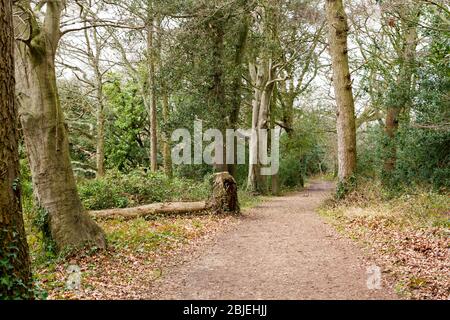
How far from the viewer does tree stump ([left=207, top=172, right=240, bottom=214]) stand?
1362cm

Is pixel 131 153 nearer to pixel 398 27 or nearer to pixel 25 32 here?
pixel 398 27

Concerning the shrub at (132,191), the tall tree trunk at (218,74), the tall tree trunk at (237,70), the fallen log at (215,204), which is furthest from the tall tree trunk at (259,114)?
the fallen log at (215,204)

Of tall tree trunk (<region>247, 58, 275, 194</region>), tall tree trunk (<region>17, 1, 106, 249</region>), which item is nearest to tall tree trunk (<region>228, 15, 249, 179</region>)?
tall tree trunk (<region>247, 58, 275, 194</region>)

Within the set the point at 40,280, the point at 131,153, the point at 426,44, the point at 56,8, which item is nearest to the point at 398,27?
the point at 426,44

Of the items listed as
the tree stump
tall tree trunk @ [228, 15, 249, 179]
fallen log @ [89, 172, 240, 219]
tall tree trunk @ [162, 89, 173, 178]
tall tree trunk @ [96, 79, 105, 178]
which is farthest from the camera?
tall tree trunk @ [162, 89, 173, 178]

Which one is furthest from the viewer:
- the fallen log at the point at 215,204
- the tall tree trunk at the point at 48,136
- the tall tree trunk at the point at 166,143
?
the tall tree trunk at the point at 166,143

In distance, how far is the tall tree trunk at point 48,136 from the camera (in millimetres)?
7461

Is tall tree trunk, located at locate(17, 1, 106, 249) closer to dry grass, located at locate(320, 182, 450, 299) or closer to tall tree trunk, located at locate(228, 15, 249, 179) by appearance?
dry grass, located at locate(320, 182, 450, 299)

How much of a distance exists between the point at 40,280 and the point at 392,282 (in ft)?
17.0

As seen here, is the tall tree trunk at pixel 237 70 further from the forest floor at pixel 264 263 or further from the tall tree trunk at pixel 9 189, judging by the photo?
the tall tree trunk at pixel 9 189

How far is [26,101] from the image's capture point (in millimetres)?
7477

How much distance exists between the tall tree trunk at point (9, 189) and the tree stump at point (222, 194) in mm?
9255

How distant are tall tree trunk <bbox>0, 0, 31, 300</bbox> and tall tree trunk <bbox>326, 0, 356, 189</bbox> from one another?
38.1 feet

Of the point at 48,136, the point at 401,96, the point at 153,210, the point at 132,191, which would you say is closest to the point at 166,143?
the point at 132,191
